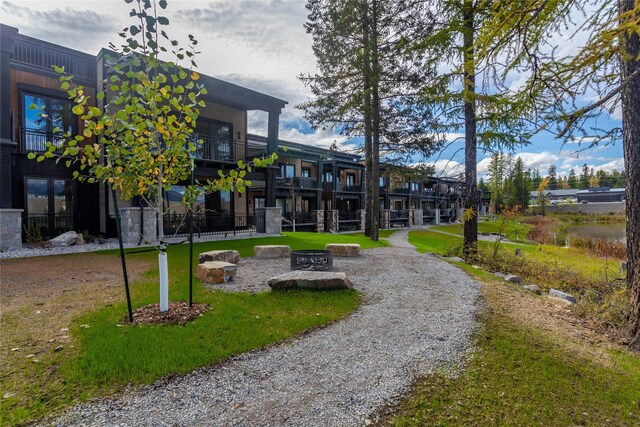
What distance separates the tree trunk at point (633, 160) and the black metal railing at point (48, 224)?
17.9 meters

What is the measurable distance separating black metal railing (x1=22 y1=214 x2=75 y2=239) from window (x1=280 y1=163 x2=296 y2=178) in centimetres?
1453

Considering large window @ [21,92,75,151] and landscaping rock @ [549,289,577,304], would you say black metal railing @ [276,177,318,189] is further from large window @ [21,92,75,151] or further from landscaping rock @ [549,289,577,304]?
landscaping rock @ [549,289,577,304]

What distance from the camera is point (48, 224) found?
13562 millimetres

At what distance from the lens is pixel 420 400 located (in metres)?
2.96

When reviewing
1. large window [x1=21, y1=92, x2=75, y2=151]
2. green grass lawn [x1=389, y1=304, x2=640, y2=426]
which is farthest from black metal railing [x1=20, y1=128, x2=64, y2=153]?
green grass lawn [x1=389, y1=304, x2=640, y2=426]

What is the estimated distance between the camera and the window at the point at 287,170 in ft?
84.8

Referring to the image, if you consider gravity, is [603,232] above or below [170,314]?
below

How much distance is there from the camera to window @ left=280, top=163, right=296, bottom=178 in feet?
84.8

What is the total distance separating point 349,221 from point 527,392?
23363 millimetres

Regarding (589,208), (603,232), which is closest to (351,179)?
(603,232)

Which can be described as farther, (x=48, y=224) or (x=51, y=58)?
(x=48, y=224)

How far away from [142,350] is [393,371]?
289cm

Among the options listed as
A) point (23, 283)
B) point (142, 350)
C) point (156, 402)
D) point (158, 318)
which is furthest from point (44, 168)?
point (156, 402)

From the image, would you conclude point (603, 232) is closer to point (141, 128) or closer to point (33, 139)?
point (141, 128)
